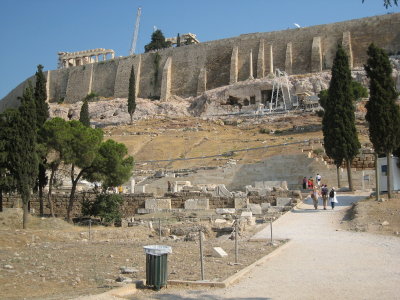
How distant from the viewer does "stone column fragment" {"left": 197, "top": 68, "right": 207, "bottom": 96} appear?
190ft

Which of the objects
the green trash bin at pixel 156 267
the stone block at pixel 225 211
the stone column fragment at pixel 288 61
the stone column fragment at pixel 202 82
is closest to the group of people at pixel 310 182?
the stone block at pixel 225 211

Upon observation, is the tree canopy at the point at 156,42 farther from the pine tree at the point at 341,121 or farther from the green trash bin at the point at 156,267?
the green trash bin at the point at 156,267

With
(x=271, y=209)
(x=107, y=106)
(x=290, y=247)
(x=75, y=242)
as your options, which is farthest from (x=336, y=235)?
(x=107, y=106)

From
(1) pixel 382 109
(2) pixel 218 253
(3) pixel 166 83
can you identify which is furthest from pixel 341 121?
(3) pixel 166 83

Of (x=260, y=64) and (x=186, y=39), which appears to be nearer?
(x=260, y=64)

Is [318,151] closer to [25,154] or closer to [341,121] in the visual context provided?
[341,121]

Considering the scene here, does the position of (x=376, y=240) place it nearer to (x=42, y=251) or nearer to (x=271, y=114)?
(x=42, y=251)

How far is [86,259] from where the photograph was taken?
10188 millimetres

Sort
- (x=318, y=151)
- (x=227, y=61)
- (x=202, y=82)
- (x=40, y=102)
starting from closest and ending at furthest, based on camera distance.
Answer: (x=40, y=102)
(x=318, y=151)
(x=202, y=82)
(x=227, y=61)

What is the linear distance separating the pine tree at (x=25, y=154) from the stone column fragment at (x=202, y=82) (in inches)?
1618

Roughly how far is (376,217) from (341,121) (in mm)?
8304

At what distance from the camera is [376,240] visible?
11.4 m

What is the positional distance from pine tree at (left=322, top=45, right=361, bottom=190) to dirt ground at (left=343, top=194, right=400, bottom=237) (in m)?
5.20

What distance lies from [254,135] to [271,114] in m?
7.76
